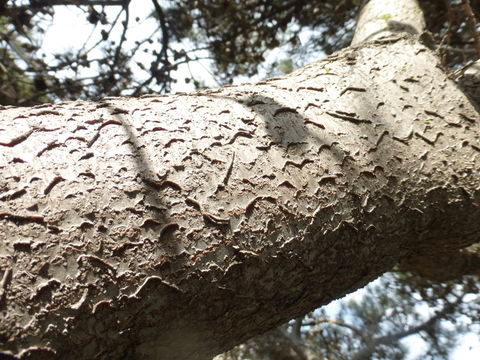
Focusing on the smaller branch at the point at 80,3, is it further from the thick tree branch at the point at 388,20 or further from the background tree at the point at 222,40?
the thick tree branch at the point at 388,20

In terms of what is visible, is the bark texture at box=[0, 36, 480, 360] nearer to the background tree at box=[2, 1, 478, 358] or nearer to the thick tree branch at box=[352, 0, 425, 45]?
the thick tree branch at box=[352, 0, 425, 45]

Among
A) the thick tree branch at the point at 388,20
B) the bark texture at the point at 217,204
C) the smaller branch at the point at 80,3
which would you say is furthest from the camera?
the smaller branch at the point at 80,3

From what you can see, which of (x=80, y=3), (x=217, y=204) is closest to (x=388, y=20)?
(x=217, y=204)

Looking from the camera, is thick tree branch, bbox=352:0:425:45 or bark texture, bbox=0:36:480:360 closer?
bark texture, bbox=0:36:480:360

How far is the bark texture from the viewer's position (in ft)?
A: 2.49

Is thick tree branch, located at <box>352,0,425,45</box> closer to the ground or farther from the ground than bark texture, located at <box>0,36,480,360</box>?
farther from the ground

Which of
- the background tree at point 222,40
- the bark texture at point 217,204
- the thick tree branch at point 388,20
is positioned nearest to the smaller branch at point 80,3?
the background tree at point 222,40

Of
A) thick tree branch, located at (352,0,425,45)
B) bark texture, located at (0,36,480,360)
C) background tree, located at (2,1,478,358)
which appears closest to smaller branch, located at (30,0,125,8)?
background tree, located at (2,1,478,358)

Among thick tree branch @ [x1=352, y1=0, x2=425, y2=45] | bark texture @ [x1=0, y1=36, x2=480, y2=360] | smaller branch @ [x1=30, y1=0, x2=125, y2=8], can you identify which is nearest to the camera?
bark texture @ [x1=0, y1=36, x2=480, y2=360]

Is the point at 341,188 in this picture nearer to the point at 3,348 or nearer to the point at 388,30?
the point at 3,348

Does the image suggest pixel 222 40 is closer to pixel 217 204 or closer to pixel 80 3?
pixel 80 3

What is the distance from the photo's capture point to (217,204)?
0.89m

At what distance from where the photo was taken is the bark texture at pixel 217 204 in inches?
29.9

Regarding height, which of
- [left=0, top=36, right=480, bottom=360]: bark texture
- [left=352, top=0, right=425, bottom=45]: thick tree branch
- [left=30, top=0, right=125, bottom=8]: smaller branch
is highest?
[left=30, top=0, right=125, bottom=8]: smaller branch
